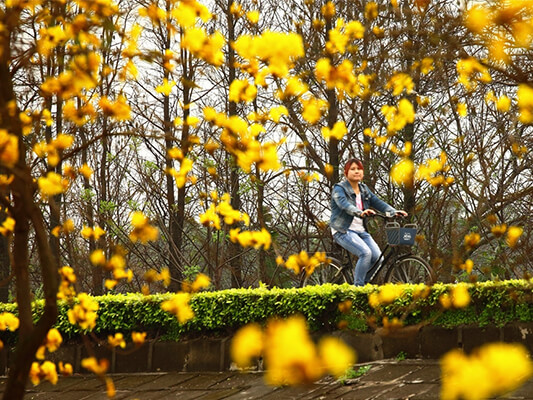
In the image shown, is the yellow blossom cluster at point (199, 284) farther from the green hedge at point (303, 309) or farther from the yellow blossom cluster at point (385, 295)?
the yellow blossom cluster at point (385, 295)

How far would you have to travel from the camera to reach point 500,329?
6.38 metres

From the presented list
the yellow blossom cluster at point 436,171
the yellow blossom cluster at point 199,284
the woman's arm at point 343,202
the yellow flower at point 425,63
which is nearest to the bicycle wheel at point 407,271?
the woman's arm at point 343,202

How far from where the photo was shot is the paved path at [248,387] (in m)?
5.72

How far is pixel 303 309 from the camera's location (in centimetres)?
724

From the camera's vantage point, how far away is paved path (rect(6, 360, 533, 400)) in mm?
5718

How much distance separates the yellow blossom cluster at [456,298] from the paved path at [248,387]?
502 mm

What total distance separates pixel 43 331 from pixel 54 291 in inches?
7.5

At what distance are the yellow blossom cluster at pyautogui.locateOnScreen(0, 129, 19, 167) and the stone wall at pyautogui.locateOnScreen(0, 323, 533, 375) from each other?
7.86 ft

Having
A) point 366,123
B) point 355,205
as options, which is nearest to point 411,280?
point 355,205

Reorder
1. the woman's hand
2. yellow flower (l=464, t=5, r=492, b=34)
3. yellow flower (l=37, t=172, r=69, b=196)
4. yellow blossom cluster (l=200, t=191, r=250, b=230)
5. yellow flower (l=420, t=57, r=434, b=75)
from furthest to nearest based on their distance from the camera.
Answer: the woman's hand
yellow blossom cluster (l=200, t=191, r=250, b=230)
yellow flower (l=420, t=57, r=434, b=75)
yellow flower (l=37, t=172, r=69, b=196)
yellow flower (l=464, t=5, r=492, b=34)

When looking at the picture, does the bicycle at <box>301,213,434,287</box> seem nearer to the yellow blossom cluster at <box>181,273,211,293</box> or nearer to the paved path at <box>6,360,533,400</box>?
the paved path at <box>6,360,533,400</box>

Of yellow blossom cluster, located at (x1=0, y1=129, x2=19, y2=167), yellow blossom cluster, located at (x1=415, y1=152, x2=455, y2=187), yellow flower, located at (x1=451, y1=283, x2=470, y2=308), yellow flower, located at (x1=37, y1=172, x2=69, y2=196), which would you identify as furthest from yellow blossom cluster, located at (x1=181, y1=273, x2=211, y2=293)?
yellow blossom cluster, located at (x1=415, y1=152, x2=455, y2=187)

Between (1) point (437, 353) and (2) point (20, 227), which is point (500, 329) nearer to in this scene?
(1) point (437, 353)

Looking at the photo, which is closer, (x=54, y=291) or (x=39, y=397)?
(x=54, y=291)
